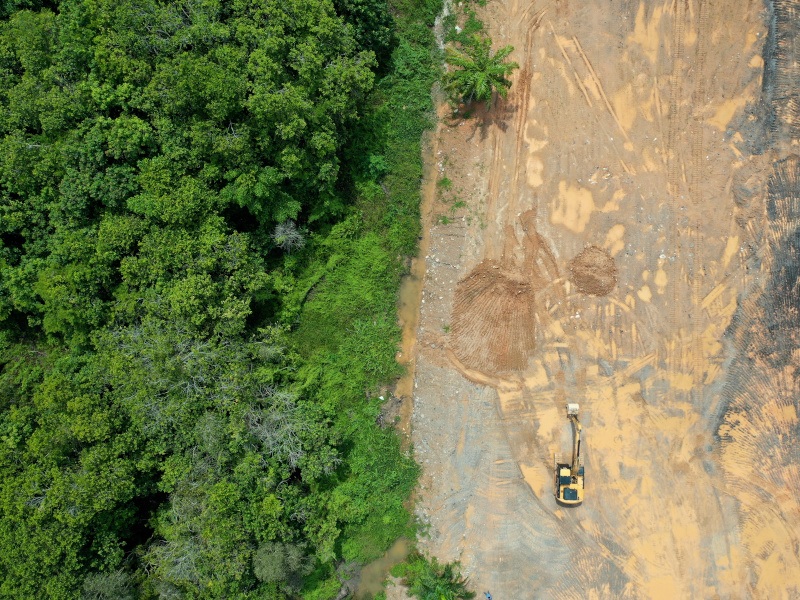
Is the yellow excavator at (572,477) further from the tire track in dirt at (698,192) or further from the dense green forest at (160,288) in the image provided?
the dense green forest at (160,288)

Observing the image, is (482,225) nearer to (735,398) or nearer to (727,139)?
(727,139)

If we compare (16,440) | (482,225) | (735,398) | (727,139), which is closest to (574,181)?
(482,225)

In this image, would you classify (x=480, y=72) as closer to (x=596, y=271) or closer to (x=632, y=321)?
(x=596, y=271)

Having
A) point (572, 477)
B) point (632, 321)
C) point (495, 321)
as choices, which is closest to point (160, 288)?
point (495, 321)

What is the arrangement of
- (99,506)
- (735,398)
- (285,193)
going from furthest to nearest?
(735,398), (285,193), (99,506)

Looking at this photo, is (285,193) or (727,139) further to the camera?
(727,139)

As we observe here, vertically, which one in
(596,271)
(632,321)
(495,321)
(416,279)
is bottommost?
(495,321)

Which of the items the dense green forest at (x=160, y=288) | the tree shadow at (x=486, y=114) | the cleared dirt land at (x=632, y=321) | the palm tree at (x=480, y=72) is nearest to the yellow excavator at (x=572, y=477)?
the cleared dirt land at (x=632, y=321)
